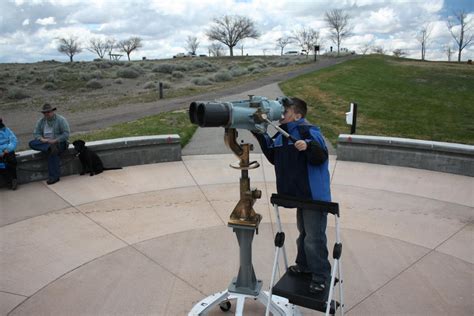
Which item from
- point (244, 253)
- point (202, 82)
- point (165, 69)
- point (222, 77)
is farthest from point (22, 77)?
point (244, 253)

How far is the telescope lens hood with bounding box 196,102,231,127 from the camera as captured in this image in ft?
9.77

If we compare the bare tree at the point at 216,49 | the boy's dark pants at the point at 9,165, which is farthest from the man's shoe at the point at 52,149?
the bare tree at the point at 216,49

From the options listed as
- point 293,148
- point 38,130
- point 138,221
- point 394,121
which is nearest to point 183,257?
point 138,221

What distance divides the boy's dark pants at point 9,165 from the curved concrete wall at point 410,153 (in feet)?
19.5

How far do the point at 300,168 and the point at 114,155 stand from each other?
18.1 ft

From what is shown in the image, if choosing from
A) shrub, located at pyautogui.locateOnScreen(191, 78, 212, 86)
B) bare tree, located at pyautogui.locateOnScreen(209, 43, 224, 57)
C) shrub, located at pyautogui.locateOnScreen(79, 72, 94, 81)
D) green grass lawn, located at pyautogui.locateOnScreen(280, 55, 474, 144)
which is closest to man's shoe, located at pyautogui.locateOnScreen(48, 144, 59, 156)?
green grass lawn, located at pyautogui.locateOnScreen(280, 55, 474, 144)

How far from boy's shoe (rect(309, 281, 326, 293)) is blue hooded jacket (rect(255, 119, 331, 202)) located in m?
0.68

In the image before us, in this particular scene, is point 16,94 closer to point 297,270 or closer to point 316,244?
point 297,270

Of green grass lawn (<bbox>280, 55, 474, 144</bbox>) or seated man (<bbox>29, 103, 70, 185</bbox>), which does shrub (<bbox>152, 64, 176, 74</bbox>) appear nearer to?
green grass lawn (<bbox>280, 55, 474, 144</bbox>)

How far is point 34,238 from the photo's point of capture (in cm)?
531

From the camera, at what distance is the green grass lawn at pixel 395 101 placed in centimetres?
1164

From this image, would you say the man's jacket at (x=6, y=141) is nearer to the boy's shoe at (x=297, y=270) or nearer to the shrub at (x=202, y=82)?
the boy's shoe at (x=297, y=270)

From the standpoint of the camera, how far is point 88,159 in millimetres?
7688

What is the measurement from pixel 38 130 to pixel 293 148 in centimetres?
569
